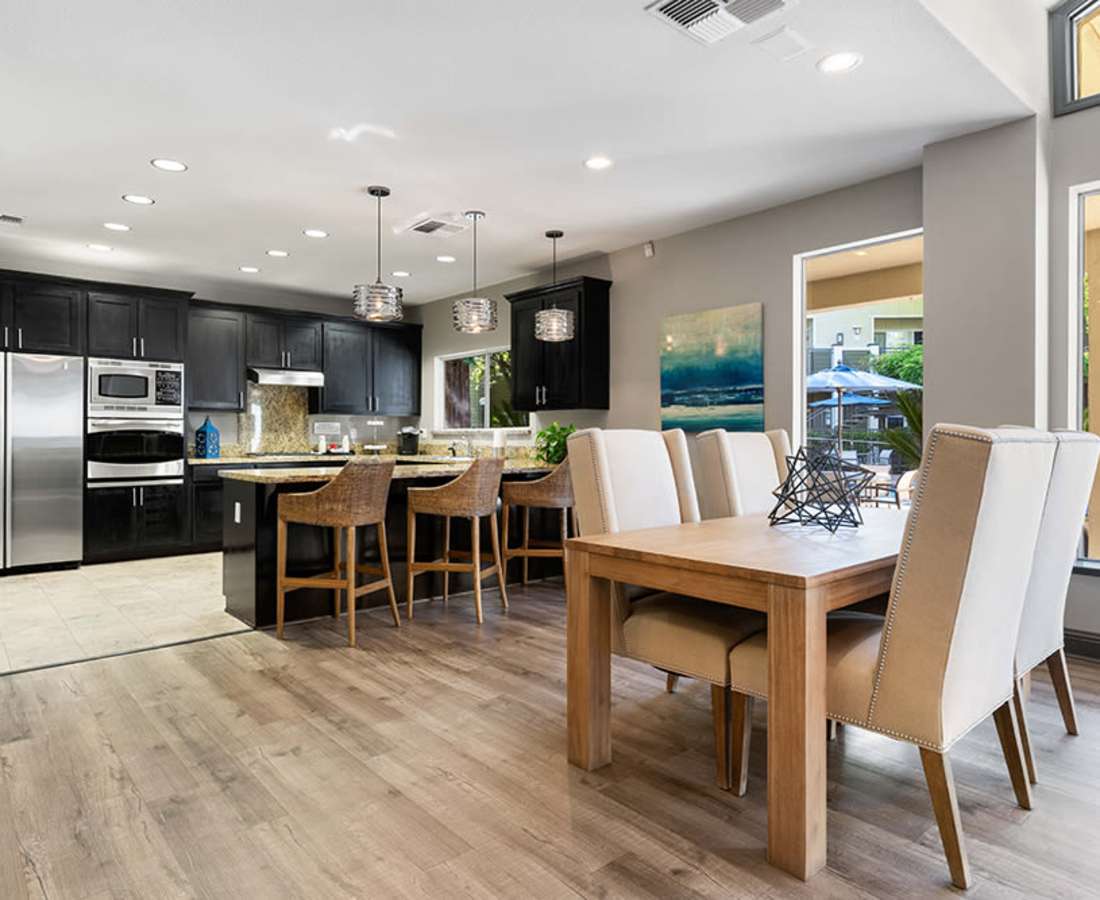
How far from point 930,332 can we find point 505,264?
146 inches

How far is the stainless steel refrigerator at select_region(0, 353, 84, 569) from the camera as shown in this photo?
18.1ft

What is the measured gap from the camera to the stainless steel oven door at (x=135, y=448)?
5891mm

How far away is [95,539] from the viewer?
19.4ft

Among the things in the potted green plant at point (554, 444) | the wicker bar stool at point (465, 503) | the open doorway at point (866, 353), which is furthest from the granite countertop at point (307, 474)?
the open doorway at point (866, 353)

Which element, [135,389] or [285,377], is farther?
[285,377]

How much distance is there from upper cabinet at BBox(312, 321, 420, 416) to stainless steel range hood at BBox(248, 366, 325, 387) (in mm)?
193

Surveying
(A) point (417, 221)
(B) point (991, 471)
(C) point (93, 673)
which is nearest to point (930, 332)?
(B) point (991, 471)

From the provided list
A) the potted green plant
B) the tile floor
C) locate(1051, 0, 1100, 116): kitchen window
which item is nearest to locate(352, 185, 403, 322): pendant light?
the potted green plant

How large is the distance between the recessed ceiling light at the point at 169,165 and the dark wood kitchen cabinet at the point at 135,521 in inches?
123

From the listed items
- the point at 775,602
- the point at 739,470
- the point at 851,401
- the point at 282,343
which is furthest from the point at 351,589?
the point at 282,343

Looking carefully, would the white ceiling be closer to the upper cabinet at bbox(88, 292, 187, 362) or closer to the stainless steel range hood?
the upper cabinet at bbox(88, 292, 187, 362)

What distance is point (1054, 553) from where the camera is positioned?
6.97ft

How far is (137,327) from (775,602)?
20.5ft

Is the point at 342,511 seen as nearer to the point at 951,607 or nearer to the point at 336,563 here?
the point at 336,563
